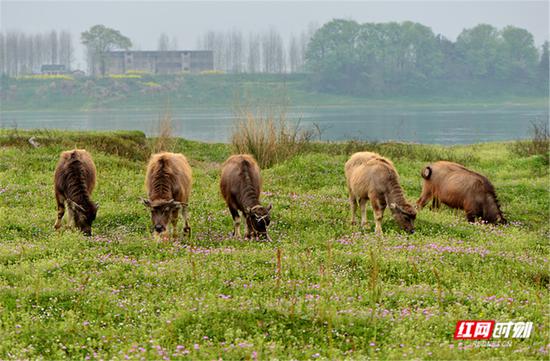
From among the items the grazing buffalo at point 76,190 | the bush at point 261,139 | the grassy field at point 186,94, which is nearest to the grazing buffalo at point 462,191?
the bush at point 261,139

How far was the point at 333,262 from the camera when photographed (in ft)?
40.5

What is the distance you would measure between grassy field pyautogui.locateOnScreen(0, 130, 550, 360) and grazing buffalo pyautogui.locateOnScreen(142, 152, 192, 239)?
0.56 m

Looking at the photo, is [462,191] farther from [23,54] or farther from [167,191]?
[23,54]

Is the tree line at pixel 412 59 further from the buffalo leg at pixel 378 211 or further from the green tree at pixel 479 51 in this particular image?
the buffalo leg at pixel 378 211

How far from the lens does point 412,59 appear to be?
176 m

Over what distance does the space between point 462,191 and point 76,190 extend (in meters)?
10.6

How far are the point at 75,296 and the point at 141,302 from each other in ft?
3.62

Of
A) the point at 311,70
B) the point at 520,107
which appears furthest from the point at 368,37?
the point at 520,107

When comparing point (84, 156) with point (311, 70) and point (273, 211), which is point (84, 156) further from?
point (311, 70)

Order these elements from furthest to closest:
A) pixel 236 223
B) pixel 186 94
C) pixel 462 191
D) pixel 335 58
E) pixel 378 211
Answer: pixel 335 58, pixel 186 94, pixel 462 191, pixel 378 211, pixel 236 223

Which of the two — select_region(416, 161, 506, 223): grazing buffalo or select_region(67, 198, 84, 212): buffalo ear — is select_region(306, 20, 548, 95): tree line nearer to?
select_region(416, 161, 506, 223): grazing buffalo

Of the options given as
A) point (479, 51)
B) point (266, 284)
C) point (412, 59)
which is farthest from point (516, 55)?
point (266, 284)

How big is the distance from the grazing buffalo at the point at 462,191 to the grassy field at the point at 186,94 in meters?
115

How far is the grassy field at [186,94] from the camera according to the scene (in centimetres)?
14012
